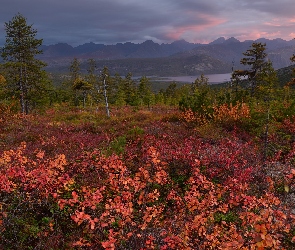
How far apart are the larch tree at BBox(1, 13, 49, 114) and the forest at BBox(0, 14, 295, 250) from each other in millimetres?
150

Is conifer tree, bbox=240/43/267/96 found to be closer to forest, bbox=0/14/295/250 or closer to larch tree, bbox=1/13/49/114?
forest, bbox=0/14/295/250

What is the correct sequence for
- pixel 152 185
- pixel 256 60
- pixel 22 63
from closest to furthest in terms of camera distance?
1. pixel 152 185
2. pixel 22 63
3. pixel 256 60

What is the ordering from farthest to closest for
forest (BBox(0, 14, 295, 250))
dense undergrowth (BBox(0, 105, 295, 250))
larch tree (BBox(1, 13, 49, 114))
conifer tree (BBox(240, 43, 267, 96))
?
conifer tree (BBox(240, 43, 267, 96)), larch tree (BBox(1, 13, 49, 114)), forest (BBox(0, 14, 295, 250)), dense undergrowth (BBox(0, 105, 295, 250))

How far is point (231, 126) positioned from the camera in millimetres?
17875

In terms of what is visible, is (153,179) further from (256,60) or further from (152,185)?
(256,60)

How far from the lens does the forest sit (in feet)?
18.5

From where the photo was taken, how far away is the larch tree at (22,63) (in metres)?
28.2

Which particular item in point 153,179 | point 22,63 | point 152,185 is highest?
point 22,63

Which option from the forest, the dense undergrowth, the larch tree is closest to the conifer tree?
the forest

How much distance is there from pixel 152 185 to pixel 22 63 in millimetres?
25459

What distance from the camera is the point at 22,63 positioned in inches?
1121

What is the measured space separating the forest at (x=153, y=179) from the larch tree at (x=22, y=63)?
0.15 m

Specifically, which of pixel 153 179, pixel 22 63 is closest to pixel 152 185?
pixel 153 179

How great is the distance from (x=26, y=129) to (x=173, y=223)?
52.4ft
